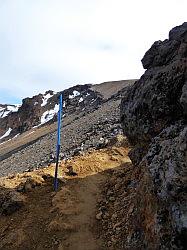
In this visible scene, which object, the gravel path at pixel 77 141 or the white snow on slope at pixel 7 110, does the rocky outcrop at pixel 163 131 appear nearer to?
the gravel path at pixel 77 141

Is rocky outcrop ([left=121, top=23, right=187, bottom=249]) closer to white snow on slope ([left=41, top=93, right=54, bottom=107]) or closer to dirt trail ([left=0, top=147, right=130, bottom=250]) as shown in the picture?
dirt trail ([left=0, top=147, right=130, bottom=250])

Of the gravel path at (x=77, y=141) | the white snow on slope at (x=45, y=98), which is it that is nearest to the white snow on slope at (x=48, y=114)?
the white snow on slope at (x=45, y=98)

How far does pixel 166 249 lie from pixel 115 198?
19.2ft

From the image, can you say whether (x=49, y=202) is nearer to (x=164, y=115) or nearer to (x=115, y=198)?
(x=115, y=198)

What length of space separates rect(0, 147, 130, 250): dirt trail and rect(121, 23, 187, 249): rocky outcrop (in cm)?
244

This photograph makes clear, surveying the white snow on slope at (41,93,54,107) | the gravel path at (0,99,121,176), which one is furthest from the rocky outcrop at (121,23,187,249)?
A: the white snow on slope at (41,93,54,107)

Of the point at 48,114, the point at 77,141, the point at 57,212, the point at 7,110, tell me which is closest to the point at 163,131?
the point at 57,212

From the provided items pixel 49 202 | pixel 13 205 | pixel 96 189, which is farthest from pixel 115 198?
pixel 13 205

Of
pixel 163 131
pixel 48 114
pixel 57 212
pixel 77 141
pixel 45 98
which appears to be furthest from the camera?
pixel 45 98

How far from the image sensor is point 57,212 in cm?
1552

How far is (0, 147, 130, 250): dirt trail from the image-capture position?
46.9ft

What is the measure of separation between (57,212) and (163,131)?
4988 millimetres

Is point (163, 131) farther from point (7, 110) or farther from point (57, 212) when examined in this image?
point (7, 110)

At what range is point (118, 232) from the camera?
45.2 feet
